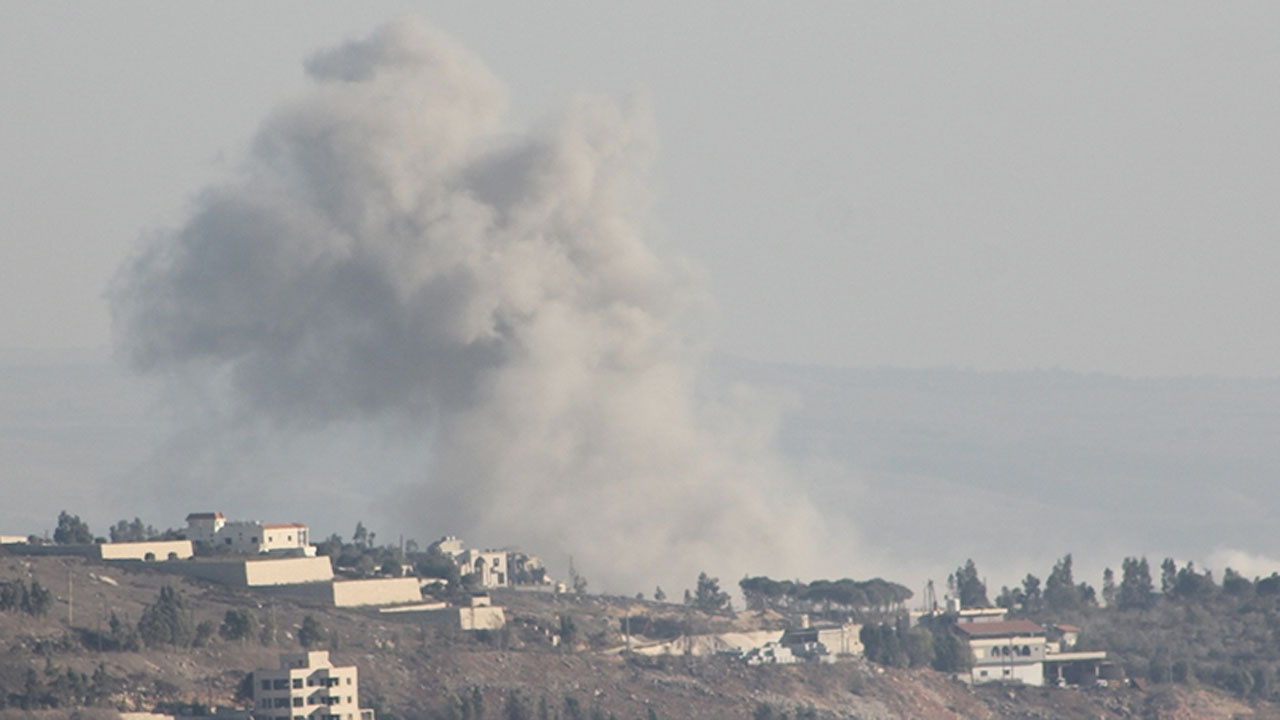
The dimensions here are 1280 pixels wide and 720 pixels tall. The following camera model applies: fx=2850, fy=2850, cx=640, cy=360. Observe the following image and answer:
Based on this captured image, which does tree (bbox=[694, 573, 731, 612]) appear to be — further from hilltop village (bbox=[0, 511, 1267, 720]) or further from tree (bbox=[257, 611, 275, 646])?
tree (bbox=[257, 611, 275, 646])

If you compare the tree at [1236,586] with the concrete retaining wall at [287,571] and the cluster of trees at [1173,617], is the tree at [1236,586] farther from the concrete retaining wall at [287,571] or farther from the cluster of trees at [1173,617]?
the concrete retaining wall at [287,571]

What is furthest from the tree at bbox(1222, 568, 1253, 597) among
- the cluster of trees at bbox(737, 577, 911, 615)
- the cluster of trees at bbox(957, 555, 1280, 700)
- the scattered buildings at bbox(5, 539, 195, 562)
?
the scattered buildings at bbox(5, 539, 195, 562)

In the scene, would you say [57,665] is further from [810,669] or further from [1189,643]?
[1189,643]

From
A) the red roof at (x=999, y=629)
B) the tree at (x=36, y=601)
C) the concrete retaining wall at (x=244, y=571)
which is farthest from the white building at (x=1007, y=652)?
the tree at (x=36, y=601)

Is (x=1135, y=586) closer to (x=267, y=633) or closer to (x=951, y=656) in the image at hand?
(x=951, y=656)

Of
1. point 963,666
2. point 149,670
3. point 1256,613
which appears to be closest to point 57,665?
point 149,670
